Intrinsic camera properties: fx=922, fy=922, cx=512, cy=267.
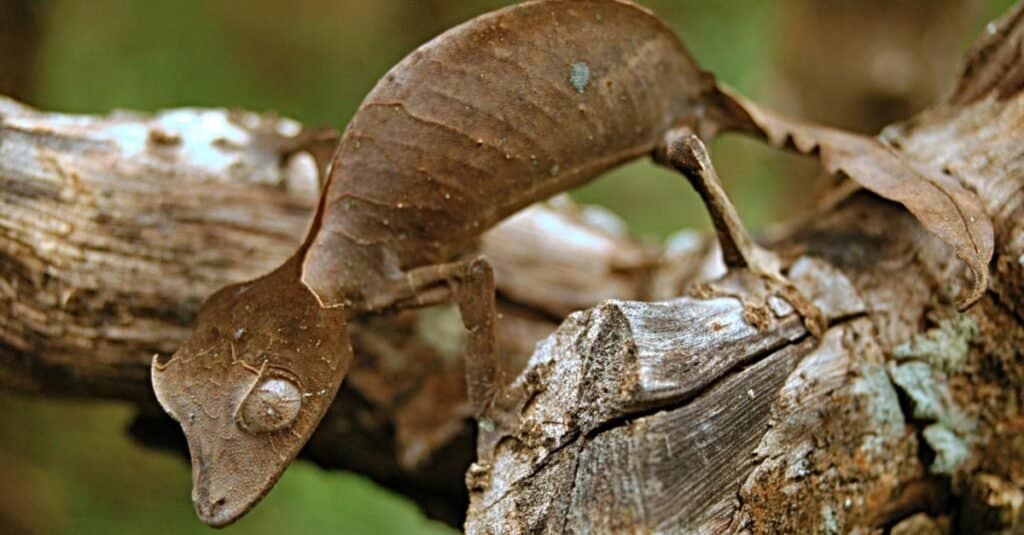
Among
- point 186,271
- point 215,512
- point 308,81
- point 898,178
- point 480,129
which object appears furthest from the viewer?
point 308,81

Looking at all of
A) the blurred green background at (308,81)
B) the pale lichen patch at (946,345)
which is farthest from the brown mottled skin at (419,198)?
the blurred green background at (308,81)

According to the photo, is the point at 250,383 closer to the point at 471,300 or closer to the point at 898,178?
the point at 471,300

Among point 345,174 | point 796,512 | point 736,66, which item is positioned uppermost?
point 736,66

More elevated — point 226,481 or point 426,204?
point 426,204

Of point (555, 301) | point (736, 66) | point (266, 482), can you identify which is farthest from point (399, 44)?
point (266, 482)

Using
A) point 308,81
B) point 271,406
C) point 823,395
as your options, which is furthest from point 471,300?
point 308,81

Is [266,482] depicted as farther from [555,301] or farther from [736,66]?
[736,66]

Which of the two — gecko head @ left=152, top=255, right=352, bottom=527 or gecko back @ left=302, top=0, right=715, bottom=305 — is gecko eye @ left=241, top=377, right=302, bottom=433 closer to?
gecko head @ left=152, top=255, right=352, bottom=527

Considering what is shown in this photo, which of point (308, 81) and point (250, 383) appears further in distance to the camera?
point (308, 81)

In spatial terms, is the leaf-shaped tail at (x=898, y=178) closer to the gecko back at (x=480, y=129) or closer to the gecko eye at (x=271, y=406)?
the gecko back at (x=480, y=129)
